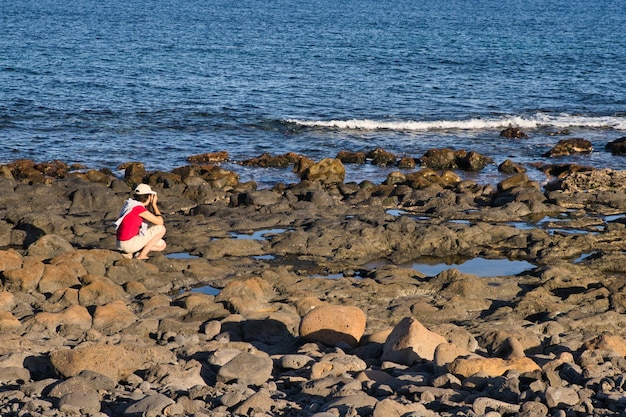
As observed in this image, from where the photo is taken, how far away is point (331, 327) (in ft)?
33.9

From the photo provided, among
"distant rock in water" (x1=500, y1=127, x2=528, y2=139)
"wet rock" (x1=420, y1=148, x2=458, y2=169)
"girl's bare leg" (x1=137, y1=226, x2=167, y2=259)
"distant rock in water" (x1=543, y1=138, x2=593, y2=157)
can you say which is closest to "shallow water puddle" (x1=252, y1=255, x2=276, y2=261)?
"girl's bare leg" (x1=137, y1=226, x2=167, y2=259)

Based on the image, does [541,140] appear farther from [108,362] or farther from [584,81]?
[108,362]

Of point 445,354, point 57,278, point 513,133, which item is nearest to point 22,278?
point 57,278

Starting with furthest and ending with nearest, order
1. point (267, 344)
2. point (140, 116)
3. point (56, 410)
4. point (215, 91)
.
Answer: point (215, 91) < point (140, 116) < point (267, 344) < point (56, 410)

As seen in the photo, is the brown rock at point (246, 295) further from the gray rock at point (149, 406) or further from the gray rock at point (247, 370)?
the gray rock at point (149, 406)

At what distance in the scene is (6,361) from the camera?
9.14 metres

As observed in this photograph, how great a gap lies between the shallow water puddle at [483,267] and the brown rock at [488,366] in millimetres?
5832

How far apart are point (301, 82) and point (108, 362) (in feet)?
114

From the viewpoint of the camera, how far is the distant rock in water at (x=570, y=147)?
27859mm

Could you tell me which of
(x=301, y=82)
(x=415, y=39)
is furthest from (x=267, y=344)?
(x=415, y=39)

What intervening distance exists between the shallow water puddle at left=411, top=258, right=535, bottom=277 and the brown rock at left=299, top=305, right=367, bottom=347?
175 inches

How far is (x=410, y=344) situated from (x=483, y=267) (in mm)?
6153

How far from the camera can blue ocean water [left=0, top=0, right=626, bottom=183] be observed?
96.3 feet

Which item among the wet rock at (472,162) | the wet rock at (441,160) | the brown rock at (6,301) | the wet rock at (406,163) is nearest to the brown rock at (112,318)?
the brown rock at (6,301)
